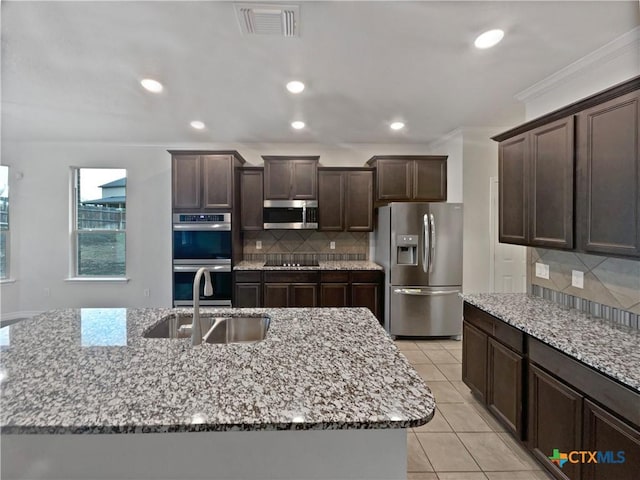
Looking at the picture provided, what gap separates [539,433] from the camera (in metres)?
A: 1.75

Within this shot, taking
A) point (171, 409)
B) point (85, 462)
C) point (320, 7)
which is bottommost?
point (85, 462)

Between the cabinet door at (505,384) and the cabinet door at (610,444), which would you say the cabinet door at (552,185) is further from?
the cabinet door at (610,444)

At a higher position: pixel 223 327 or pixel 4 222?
pixel 4 222

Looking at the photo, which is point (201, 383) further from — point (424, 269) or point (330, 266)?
point (424, 269)

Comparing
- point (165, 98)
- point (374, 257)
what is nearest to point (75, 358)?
point (165, 98)

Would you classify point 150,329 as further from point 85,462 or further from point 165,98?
point 165,98

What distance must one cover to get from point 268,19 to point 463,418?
124 inches

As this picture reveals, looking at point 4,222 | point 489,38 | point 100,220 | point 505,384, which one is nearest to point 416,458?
point 505,384

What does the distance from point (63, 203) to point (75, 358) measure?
459 cm

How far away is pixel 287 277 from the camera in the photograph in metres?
4.04

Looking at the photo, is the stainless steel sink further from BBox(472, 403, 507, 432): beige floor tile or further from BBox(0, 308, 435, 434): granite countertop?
BBox(472, 403, 507, 432): beige floor tile

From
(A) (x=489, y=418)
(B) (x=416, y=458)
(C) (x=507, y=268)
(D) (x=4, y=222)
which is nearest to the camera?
(B) (x=416, y=458)

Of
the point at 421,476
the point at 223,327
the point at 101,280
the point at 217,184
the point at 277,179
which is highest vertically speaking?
the point at 277,179

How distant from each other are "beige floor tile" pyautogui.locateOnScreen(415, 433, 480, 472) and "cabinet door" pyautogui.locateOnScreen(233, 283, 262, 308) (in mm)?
2475
